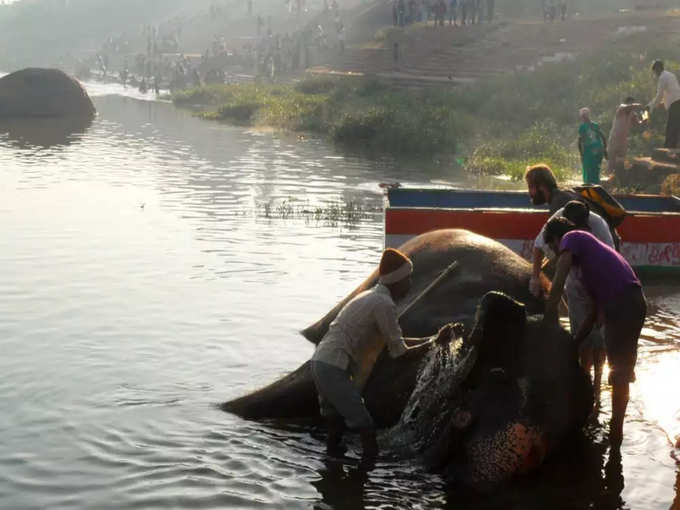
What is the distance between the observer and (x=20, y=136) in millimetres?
39219

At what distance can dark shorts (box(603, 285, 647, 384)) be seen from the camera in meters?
8.56

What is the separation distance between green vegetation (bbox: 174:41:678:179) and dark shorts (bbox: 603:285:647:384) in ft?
59.3

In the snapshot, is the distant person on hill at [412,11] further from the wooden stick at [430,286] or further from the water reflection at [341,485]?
the water reflection at [341,485]

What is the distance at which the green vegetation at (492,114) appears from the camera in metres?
30.6

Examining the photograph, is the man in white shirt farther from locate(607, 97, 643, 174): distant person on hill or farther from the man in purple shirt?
the man in purple shirt

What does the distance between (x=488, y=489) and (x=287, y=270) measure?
8662 millimetres

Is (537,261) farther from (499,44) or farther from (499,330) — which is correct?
(499,44)

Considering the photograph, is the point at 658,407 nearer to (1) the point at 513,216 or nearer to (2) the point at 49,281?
(1) the point at 513,216

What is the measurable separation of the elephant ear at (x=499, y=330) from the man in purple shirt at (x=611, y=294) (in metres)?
0.49

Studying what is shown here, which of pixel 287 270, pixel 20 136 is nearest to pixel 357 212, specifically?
pixel 287 270

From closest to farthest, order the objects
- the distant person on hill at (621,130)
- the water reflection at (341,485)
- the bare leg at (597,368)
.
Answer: the water reflection at (341,485) < the bare leg at (597,368) < the distant person on hill at (621,130)

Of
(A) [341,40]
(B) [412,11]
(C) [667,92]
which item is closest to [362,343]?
(C) [667,92]

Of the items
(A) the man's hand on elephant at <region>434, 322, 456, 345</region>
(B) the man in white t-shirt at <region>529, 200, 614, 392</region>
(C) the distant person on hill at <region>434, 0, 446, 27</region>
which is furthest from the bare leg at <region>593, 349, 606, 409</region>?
(C) the distant person on hill at <region>434, 0, 446, 27</region>

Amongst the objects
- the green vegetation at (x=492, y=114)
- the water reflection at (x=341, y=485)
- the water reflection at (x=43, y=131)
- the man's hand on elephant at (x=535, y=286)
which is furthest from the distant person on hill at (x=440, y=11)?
the water reflection at (x=341, y=485)
